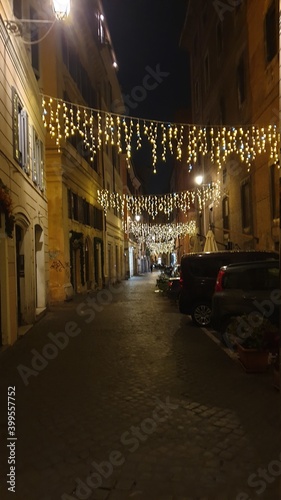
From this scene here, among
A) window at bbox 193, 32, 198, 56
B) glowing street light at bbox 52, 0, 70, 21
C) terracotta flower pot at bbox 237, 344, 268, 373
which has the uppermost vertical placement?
window at bbox 193, 32, 198, 56

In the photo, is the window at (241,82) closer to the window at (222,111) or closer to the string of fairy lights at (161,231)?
the window at (222,111)

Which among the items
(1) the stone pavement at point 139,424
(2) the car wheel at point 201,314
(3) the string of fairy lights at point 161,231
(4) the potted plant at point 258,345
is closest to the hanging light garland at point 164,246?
(3) the string of fairy lights at point 161,231

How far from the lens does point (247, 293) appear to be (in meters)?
8.97

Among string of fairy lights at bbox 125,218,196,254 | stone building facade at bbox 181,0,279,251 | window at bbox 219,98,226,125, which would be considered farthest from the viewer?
string of fairy lights at bbox 125,218,196,254

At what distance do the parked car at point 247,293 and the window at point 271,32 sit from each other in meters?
9.24

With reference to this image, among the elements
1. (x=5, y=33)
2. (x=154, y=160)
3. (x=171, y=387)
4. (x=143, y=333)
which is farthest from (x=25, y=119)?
(x=171, y=387)

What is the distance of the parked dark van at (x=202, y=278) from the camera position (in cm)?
1223

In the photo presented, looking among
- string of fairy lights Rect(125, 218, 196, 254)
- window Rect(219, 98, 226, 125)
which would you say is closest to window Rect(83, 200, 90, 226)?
window Rect(219, 98, 226, 125)

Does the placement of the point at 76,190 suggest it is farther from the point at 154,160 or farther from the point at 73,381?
the point at 73,381

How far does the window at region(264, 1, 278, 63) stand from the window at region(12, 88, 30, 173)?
884 centimetres

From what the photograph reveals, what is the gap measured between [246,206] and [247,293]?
11.1 meters

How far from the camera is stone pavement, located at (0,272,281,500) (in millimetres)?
3779

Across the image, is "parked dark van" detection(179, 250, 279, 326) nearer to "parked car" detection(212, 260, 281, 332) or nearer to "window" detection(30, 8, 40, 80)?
"parked car" detection(212, 260, 281, 332)

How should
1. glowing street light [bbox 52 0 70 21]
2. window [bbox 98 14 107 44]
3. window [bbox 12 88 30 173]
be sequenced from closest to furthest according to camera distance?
glowing street light [bbox 52 0 70 21]
window [bbox 12 88 30 173]
window [bbox 98 14 107 44]
